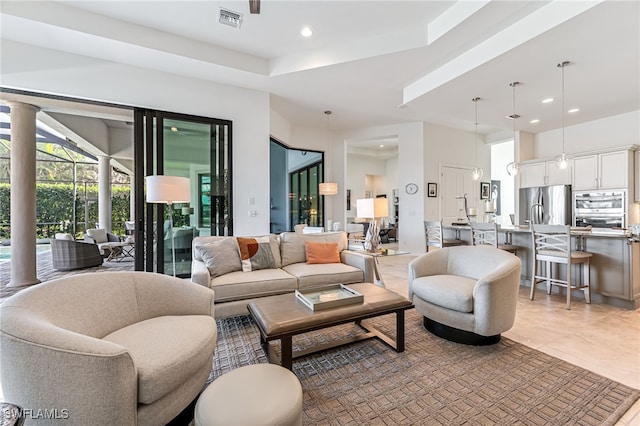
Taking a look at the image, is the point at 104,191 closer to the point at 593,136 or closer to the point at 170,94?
the point at 170,94

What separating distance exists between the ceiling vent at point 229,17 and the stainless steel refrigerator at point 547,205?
6.29 m

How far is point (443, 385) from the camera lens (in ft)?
6.18

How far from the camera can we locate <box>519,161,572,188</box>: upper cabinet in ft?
20.5

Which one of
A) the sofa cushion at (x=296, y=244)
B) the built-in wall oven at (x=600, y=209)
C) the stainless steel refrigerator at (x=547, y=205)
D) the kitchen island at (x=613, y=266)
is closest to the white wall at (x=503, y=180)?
the stainless steel refrigerator at (x=547, y=205)

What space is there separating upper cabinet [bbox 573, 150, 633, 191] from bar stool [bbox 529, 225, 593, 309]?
3329 mm

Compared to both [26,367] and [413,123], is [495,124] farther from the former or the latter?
[26,367]

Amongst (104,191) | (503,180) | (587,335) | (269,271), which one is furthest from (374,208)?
(503,180)

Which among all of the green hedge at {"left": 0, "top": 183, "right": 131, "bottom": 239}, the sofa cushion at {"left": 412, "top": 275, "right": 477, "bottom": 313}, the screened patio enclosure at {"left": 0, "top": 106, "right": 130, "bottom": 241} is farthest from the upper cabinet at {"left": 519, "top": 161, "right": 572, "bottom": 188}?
the green hedge at {"left": 0, "top": 183, "right": 131, "bottom": 239}

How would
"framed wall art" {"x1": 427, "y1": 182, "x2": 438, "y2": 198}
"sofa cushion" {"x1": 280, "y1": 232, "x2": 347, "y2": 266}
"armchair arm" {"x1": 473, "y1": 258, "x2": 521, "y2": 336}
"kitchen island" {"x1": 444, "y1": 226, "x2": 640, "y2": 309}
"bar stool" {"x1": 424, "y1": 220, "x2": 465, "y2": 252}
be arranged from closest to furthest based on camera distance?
"armchair arm" {"x1": 473, "y1": 258, "x2": 521, "y2": 336} → "kitchen island" {"x1": 444, "y1": 226, "x2": 640, "y2": 309} → "sofa cushion" {"x1": 280, "y1": 232, "x2": 347, "y2": 266} → "bar stool" {"x1": 424, "y1": 220, "x2": 465, "y2": 252} → "framed wall art" {"x1": 427, "y1": 182, "x2": 438, "y2": 198}

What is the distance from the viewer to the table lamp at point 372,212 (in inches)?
145

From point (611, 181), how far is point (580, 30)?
13.9 feet

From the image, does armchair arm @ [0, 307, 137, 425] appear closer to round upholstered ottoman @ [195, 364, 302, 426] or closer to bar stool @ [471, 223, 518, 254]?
round upholstered ottoman @ [195, 364, 302, 426]

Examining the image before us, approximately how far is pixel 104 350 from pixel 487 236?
4.64 meters

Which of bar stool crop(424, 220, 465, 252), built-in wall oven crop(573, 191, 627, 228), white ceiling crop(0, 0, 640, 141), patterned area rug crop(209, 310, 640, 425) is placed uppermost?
white ceiling crop(0, 0, 640, 141)
